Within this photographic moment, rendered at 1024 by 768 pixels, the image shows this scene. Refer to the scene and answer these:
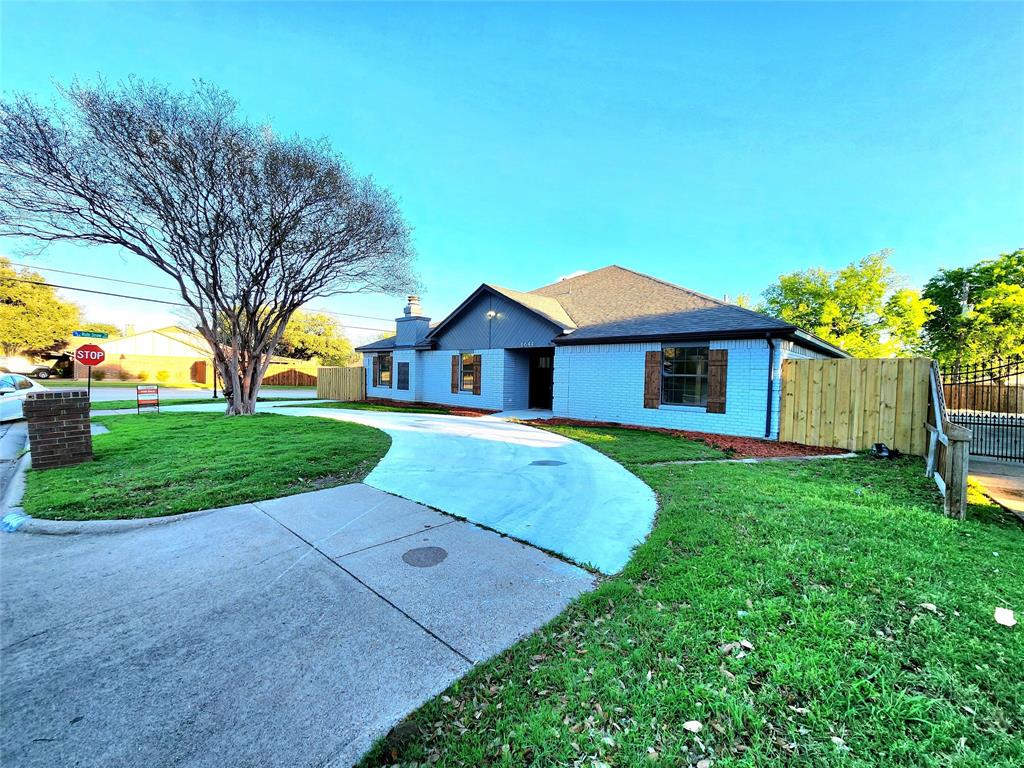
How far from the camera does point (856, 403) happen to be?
28.8 feet

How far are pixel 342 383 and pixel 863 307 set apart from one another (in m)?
29.0

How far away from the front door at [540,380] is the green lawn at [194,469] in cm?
856

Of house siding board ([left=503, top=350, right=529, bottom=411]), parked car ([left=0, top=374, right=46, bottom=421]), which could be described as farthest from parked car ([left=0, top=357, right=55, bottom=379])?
house siding board ([left=503, top=350, right=529, bottom=411])

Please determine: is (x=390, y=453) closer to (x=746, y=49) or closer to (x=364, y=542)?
(x=364, y=542)

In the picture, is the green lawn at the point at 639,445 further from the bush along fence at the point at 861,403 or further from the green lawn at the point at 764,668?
the green lawn at the point at 764,668

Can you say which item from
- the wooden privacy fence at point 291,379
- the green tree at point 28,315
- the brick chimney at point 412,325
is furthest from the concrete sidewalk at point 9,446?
the green tree at point 28,315

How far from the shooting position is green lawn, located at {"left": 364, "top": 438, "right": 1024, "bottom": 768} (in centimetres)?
175

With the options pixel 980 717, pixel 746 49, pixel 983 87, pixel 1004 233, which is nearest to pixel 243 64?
pixel 746 49

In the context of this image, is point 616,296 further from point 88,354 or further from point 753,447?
point 88,354

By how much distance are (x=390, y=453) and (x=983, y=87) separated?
16385mm

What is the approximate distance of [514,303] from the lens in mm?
15398

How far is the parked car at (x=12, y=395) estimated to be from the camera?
12.4 meters

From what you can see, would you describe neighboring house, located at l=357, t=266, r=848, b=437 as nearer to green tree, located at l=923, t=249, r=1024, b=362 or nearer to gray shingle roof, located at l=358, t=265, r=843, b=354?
gray shingle roof, located at l=358, t=265, r=843, b=354

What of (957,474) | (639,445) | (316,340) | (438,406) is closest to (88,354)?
(438,406)
